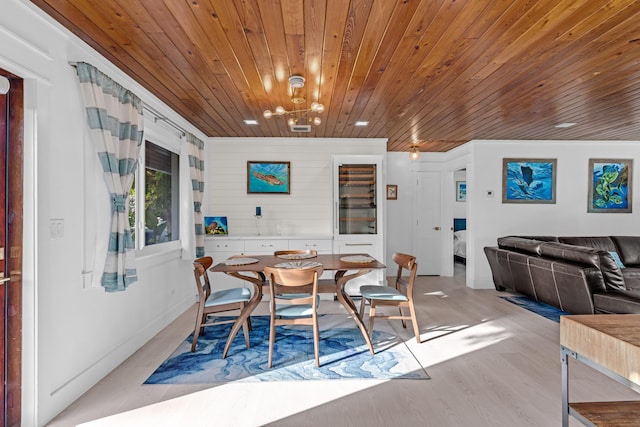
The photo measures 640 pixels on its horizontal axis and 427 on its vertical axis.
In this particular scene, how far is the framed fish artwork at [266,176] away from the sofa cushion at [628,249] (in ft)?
16.5

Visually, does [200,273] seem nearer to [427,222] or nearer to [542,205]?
[427,222]

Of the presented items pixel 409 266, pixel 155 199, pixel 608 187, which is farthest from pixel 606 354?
pixel 608 187

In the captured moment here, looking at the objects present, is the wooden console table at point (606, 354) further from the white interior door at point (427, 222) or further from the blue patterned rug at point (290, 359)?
the white interior door at point (427, 222)

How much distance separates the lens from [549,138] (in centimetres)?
533

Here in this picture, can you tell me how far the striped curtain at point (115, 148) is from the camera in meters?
2.38

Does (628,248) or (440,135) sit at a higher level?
(440,135)

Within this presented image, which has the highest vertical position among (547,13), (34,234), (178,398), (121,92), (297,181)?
(547,13)

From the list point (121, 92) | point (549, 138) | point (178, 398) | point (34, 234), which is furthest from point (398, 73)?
point (549, 138)

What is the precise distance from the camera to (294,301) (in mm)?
2854

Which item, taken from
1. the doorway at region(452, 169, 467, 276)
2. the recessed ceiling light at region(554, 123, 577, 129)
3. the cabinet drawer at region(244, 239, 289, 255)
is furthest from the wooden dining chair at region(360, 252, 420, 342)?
the doorway at region(452, 169, 467, 276)

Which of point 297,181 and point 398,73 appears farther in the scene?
point 297,181

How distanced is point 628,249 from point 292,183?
16.5ft

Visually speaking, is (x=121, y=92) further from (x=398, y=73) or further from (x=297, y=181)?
(x=297, y=181)

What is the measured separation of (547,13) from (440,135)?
3.23 m
